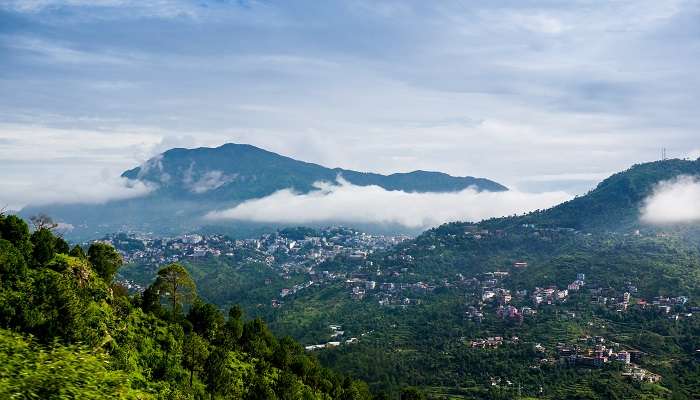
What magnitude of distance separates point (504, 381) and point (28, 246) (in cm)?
8849

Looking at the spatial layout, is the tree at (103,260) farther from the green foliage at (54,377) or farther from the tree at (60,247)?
the green foliage at (54,377)

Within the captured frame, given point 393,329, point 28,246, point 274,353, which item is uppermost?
point 28,246

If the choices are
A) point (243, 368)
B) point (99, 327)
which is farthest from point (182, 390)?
point (243, 368)

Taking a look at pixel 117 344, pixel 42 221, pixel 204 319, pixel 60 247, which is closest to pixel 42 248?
pixel 60 247

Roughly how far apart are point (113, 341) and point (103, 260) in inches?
463

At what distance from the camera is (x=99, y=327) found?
24.5m

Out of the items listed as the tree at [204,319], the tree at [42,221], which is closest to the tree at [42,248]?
the tree at [42,221]

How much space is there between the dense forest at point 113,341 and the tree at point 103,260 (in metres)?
0.08

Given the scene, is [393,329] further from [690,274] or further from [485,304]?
[690,274]

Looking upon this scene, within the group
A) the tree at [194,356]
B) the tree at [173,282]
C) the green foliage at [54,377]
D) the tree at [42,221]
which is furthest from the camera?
the tree at [42,221]

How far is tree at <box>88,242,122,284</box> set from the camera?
34688 mm

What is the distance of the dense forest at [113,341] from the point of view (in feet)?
41.0

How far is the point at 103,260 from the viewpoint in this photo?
116ft

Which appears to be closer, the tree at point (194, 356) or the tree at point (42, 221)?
the tree at point (194, 356)
